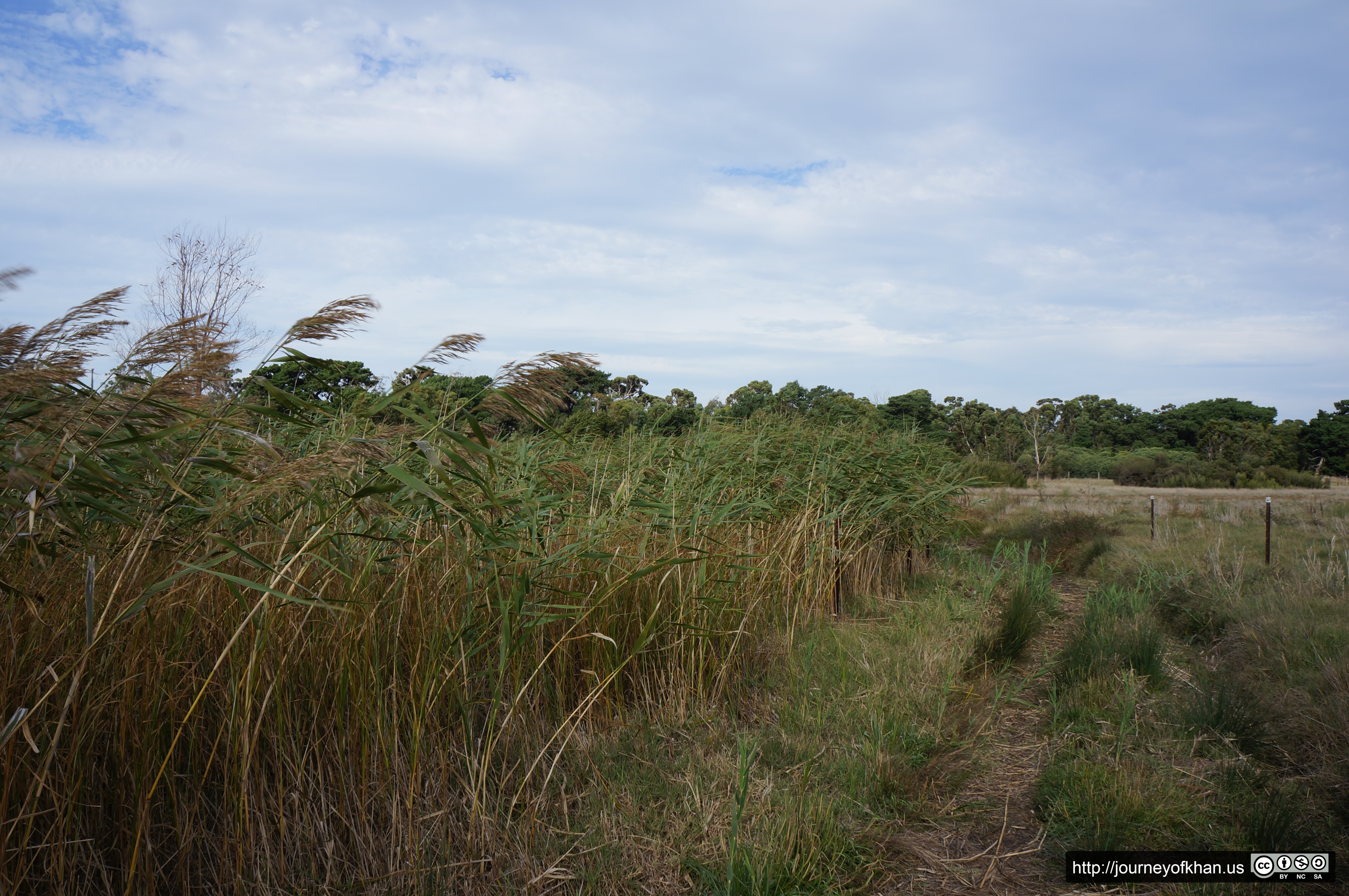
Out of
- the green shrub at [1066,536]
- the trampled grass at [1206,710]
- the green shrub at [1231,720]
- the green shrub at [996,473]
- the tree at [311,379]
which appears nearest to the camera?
the tree at [311,379]

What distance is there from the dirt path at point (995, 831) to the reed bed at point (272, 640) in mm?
1254

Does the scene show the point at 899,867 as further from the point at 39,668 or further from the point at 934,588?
the point at 934,588

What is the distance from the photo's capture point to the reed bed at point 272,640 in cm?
174

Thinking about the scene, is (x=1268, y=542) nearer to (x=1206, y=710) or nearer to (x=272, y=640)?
(x=1206, y=710)

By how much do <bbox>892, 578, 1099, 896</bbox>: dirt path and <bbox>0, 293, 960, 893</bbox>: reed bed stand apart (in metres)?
1.25

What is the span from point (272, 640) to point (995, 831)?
8.94ft

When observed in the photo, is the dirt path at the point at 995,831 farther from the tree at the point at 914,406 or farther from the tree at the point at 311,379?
the tree at the point at 914,406

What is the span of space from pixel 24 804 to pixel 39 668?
1.11 ft

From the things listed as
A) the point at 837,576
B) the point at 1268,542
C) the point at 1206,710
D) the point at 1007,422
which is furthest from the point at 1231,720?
the point at 1007,422

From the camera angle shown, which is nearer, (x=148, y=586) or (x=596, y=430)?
(x=148, y=586)

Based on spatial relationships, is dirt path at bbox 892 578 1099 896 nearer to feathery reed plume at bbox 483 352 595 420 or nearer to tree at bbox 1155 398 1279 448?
feathery reed plume at bbox 483 352 595 420

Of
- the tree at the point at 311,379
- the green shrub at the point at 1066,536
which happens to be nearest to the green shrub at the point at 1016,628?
the green shrub at the point at 1066,536

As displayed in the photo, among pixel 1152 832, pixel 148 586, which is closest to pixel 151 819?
pixel 148 586

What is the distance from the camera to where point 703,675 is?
139 inches
